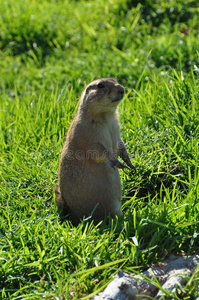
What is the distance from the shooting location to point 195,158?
3.56 meters

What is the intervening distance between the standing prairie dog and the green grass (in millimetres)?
172

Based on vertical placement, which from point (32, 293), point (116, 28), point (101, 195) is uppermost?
point (116, 28)

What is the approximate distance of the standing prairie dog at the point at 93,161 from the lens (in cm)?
325

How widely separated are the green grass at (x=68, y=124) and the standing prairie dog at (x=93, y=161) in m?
0.17

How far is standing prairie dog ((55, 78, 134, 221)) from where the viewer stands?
325cm

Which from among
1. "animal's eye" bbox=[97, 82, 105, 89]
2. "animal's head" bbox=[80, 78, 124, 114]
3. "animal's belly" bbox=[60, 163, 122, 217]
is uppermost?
"animal's eye" bbox=[97, 82, 105, 89]

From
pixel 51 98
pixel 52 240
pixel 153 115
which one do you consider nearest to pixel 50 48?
pixel 51 98

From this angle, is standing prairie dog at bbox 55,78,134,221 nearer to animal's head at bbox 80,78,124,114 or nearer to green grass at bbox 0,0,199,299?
animal's head at bbox 80,78,124,114

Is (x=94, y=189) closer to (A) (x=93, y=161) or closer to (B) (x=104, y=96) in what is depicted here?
(A) (x=93, y=161)

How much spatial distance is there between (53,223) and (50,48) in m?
4.05

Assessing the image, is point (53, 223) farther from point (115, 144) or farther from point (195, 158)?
point (195, 158)

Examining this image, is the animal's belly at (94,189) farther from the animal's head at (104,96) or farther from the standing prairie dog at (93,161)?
the animal's head at (104,96)

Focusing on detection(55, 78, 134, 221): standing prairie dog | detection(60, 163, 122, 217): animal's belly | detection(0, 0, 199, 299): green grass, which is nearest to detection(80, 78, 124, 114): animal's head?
detection(55, 78, 134, 221): standing prairie dog

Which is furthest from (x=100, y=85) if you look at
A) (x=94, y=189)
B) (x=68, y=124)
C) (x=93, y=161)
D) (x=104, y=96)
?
(x=68, y=124)
